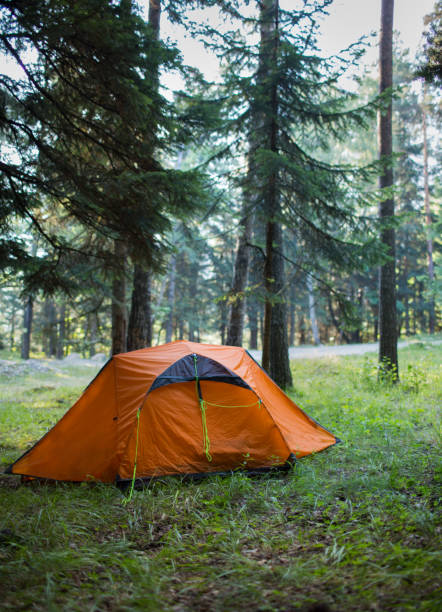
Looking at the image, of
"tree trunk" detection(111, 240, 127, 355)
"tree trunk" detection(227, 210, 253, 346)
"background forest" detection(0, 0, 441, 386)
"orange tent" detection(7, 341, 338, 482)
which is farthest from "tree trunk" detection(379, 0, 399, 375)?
"tree trunk" detection(111, 240, 127, 355)

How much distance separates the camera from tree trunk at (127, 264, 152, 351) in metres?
8.09

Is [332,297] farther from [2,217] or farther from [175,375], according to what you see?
[2,217]

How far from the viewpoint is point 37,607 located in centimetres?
220

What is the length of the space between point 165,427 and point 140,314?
13.2 feet

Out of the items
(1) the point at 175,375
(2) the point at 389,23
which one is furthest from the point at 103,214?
(2) the point at 389,23

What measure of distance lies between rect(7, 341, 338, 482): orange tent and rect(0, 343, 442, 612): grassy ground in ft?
0.83

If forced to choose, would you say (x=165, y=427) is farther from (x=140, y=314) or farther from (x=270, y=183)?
(x=270, y=183)

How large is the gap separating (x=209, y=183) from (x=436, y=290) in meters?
14.0

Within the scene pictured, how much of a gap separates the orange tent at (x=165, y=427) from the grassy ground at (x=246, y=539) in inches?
9.9

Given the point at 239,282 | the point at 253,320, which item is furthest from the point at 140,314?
the point at 253,320

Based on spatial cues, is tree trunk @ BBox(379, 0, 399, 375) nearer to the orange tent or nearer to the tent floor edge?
the orange tent

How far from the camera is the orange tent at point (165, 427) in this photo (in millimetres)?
4363

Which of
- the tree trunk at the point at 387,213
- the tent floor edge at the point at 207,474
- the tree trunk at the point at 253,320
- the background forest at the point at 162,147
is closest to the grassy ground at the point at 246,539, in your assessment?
the tent floor edge at the point at 207,474

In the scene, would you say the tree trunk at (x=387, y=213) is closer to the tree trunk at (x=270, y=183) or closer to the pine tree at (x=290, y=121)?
the pine tree at (x=290, y=121)
